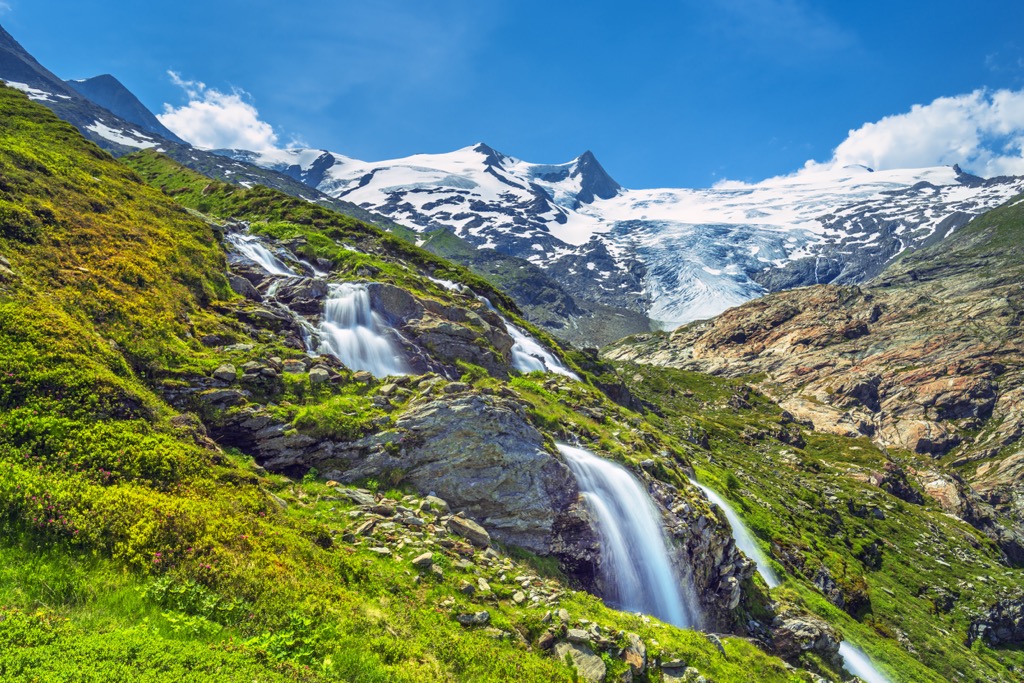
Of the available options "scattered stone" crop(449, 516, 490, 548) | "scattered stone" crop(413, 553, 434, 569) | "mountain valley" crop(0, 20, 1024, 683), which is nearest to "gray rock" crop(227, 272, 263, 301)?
"mountain valley" crop(0, 20, 1024, 683)

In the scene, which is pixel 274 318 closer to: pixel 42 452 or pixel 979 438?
pixel 42 452

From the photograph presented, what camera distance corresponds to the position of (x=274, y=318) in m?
30.8

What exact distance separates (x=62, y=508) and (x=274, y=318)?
71.4 feet

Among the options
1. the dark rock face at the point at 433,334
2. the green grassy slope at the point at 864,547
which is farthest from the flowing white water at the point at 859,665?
the dark rock face at the point at 433,334

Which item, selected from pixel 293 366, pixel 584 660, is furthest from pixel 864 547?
pixel 293 366

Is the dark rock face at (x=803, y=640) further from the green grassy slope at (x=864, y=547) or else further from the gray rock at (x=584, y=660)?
the gray rock at (x=584, y=660)

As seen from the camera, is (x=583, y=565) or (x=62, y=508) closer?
(x=62, y=508)

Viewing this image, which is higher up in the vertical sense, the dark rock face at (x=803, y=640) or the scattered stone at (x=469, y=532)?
the scattered stone at (x=469, y=532)

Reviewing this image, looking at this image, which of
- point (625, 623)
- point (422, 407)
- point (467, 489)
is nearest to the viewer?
point (625, 623)

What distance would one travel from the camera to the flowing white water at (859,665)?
2698 centimetres

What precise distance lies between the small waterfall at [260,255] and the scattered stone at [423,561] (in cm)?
3268

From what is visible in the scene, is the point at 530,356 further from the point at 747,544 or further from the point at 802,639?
the point at 802,639

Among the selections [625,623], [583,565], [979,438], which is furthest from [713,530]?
[979,438]

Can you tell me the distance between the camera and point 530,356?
55.5 meters
